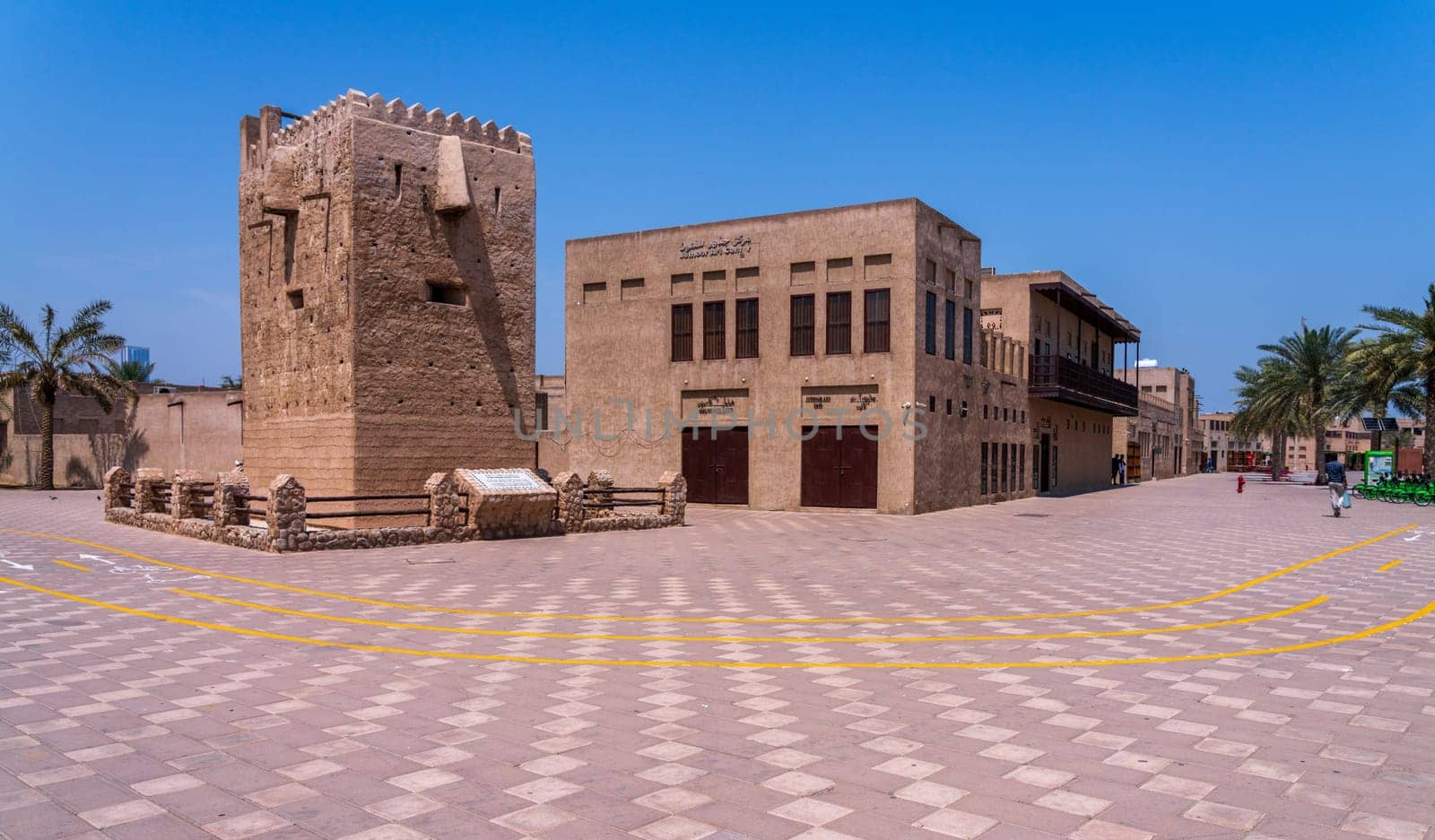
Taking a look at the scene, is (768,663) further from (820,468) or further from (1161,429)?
(1161,429)

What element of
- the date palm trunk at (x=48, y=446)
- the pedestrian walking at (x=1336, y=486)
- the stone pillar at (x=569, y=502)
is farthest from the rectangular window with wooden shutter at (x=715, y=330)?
the date palm trunk at (x=48, y=446)

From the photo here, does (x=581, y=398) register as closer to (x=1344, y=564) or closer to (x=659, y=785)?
(x=1344, y=564)

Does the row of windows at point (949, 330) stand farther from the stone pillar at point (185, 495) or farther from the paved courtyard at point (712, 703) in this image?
the stone pillar at point (185, 495)

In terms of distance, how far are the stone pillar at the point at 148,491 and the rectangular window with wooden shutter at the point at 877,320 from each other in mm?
19078

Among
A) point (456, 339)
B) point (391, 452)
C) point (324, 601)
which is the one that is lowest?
point (324, 601)

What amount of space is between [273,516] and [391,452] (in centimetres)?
402

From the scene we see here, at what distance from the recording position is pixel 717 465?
31438 mm

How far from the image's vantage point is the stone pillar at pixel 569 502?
71.0 ft

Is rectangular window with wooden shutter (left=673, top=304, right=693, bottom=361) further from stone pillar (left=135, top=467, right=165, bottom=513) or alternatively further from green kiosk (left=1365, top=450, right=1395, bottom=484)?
green kiosk (left=1365, top=450, right=1395, bottom=484)

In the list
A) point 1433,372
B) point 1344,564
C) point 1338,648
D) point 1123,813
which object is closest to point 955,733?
point 1123,813

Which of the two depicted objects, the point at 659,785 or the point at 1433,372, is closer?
the point at 659,785

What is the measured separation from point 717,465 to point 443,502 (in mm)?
13418

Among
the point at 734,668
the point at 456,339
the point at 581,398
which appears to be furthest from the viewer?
the point at 581,398

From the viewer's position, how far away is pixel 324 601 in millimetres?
11844
